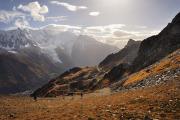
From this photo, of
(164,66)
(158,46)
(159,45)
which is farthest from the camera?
(158,46)

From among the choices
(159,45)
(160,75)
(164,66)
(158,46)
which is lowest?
(160,75)

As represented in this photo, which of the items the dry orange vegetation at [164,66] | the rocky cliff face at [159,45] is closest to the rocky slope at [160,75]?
the dry orange vegetation at [164,66]

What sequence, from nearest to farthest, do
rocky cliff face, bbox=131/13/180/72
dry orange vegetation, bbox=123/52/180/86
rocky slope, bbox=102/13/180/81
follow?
dry orange vegetation, bbox=123/52/180/86
rocky slope, bbox=102/13/180/81
rocky cliff face, bbox=131/13/180/72

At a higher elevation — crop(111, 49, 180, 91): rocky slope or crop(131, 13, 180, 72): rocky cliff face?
crop(131, 13, 180, 72): rocky cliff face

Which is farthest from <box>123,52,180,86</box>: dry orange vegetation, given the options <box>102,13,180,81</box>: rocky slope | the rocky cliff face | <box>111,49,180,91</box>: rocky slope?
the rocky cliff face

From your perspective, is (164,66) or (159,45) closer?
(164,66)

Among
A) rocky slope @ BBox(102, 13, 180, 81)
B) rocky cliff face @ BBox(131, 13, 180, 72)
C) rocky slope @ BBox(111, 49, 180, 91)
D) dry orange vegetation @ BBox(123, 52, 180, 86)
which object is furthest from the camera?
rocky cliff face @ BBox(131, 13, 180, 72)

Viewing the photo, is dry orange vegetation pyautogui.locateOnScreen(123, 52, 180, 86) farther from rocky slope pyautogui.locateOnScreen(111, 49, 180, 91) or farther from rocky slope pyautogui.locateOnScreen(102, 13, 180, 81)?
rocky slope pyautogui.locateOnScreen(102, 13, 180, 81)

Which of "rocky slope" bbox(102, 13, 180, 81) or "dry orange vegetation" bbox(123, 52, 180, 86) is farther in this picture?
"rocky slope" bbox(102, 13, 180, 81)

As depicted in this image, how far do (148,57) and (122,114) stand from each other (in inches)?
4258

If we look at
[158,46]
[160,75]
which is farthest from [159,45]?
[160,75]

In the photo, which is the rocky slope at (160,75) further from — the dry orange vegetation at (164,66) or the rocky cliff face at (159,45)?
the rocky cliff face at (159,45)

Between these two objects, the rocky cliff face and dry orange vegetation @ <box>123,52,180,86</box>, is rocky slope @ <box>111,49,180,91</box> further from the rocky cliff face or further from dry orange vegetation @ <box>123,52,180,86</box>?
the rocky cliff face

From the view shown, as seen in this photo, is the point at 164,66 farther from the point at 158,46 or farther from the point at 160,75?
the point at 158,46
